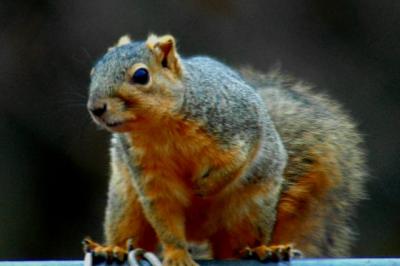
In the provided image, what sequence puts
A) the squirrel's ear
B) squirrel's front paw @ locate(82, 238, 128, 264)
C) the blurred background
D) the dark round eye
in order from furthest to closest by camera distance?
the blurred background, squirrel's front paw @ locate(82, 238, 128, 264), the squirrel's ear, the dark round eye

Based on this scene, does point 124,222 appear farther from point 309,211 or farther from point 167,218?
point 309,211

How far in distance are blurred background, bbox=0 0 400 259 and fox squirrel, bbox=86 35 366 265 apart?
1.66 metres

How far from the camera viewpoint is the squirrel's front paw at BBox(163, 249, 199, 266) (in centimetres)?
323

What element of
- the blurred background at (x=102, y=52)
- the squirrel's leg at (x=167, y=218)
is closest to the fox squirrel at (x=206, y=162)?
the squirrel's leg at (x=167, y=218)

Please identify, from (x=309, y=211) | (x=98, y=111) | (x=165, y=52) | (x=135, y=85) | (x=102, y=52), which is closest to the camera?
(x=98, y=111)

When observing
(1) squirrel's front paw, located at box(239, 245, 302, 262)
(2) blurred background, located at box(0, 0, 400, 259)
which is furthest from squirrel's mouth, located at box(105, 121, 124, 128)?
(2) blurred background, located at box(0, 0, 400, 259)

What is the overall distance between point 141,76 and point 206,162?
0.28m

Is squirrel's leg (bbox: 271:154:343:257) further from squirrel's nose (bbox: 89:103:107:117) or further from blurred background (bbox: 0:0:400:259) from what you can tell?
blurred background (bbox: 0:0:400:259)

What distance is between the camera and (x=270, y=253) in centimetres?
337

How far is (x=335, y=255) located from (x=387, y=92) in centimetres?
176

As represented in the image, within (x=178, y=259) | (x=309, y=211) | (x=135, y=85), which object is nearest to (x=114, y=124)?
(x=135, y=85)

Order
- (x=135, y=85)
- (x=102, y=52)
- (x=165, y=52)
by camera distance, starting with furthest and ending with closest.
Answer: (x=102, y=52) → (x=165, y=52) → (x=135, y=85)

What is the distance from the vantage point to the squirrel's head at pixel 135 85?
297cm

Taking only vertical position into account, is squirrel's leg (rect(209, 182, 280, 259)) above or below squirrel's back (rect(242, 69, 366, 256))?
below
